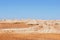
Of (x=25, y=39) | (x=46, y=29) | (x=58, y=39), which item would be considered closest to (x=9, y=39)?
(x=25, y=39)

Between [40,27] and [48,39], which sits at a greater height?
[40,27]

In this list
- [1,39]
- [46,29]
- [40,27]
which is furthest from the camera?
[40,27]

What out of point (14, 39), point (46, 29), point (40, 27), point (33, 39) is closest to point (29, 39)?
point (33, 39)

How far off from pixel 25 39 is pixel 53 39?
3.16 meters

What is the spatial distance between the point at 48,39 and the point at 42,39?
673 mm

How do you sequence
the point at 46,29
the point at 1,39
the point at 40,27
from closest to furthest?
the point at 1,39 → the point at 46,29 → the point at 40,27

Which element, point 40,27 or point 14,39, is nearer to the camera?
point 14,39

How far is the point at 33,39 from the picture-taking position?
63.3 feet

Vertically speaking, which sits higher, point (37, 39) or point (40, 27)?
point (40, 27)

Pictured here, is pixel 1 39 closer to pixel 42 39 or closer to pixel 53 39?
pixel 42 39

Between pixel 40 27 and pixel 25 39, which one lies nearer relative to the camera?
pixel 25 39

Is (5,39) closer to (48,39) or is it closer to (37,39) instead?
(37,39)

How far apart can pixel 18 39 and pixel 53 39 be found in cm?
394

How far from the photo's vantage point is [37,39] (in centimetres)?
1927
